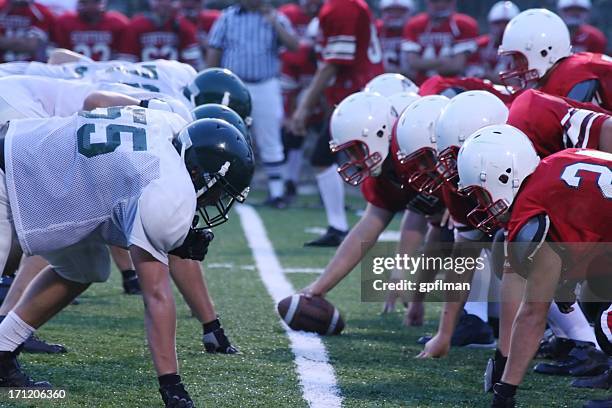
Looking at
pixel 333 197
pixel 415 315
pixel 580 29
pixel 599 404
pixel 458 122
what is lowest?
pixel 333 197

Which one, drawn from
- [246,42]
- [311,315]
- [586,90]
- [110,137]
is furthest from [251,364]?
[246,42]

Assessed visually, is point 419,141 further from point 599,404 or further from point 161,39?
point 161,39

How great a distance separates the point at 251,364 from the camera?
443 cm

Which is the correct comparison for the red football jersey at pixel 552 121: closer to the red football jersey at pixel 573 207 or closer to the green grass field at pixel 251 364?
the red football jersey at pixel 573 207

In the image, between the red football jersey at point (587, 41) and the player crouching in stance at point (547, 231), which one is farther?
the red football jersey at point (587, 41)

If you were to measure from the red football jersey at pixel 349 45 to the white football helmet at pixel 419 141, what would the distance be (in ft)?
10.5

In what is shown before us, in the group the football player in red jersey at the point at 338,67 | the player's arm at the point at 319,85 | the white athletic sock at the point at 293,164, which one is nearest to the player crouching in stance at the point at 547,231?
the football player in red jersey at the point at 338,67

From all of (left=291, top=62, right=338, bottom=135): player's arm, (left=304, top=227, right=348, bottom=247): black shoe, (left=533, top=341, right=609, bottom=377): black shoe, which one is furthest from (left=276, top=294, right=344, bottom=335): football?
(left=291, top=62, right=338, bottom=135): player's arm

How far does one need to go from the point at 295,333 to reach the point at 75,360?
44.2 inches

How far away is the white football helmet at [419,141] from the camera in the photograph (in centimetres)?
475

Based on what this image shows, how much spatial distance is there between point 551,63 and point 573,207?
70.0 inches

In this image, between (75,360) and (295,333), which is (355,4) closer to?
(295,333)

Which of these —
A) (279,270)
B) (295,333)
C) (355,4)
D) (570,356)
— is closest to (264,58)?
(355,4)

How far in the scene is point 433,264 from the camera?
215 inches
